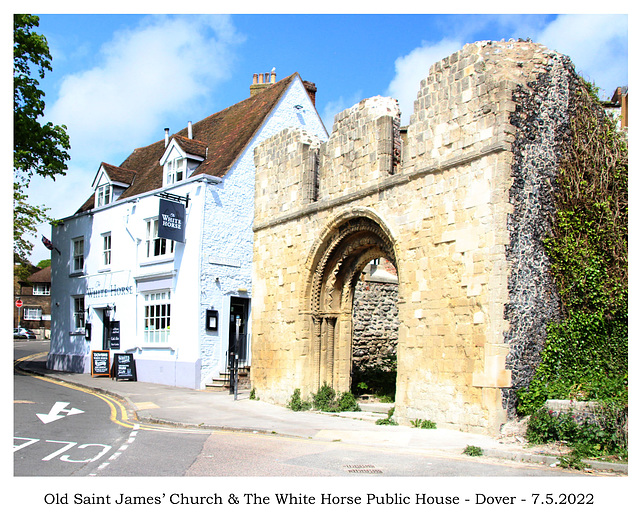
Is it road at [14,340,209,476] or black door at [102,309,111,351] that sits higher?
black door at [102,309,111,351]

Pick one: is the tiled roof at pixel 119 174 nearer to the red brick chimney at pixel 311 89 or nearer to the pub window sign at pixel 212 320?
the red brick chimney at pixel 311 89

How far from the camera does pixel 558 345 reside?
33.4ft

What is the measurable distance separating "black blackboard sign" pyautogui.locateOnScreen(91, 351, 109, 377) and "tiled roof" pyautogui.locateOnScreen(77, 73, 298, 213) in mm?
6172

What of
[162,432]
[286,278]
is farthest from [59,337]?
[162,432]

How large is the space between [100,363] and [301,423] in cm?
1271

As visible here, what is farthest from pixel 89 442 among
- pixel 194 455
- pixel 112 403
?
pixel 112 403

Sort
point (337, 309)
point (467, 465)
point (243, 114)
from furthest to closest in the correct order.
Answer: point (243, 114) < point (337, 309) < point (467, 465)

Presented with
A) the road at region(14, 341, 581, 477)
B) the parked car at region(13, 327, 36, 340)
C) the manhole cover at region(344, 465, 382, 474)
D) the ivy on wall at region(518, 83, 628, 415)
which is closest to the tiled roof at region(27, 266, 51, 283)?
the parked car at region(13, 327, 36, 340)

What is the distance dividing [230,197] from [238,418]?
963 cm

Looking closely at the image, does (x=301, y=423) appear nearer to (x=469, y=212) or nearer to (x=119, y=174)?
(x=469, y=212)

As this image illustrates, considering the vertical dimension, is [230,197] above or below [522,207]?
above

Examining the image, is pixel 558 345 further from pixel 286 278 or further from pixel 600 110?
pixel 286 278

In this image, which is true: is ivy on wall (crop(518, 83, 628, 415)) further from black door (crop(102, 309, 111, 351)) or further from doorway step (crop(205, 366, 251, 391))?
black door (crop(102, 309, 111, 351))

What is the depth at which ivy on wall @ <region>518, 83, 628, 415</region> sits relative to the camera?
9977 millimetres
